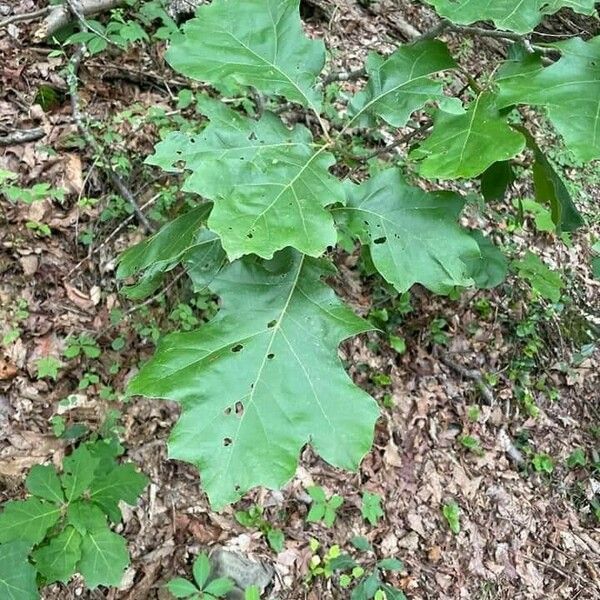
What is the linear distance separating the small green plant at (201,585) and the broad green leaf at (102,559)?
1.41 ft

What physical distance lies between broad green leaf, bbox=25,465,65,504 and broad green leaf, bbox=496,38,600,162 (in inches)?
76.6

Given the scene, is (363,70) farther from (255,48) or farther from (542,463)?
(542,463)

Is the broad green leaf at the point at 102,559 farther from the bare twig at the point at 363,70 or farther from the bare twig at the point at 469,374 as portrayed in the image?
the bare twig at the point at 469,374

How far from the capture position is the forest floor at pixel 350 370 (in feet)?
9.67

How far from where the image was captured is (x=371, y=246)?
5.46 feet

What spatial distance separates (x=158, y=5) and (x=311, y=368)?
A: 10.2ft

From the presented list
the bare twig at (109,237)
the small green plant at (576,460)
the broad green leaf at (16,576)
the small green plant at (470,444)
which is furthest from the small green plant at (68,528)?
the small green plant at (576,460)

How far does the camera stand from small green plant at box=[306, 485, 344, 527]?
10.2 ft

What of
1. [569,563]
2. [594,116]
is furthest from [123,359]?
[569,563]

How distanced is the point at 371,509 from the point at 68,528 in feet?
5.43

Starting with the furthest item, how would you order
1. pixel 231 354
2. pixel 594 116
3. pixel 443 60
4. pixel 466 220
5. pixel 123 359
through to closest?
1. pixel 466 220
2. pixel 123 359
3. pixel 443 60
4. pixel 231 354
5. pixel 594 116

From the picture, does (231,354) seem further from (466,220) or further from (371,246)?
(466,220)

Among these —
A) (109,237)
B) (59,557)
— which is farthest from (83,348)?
(59,557)

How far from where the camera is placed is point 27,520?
Result: 217 cm
